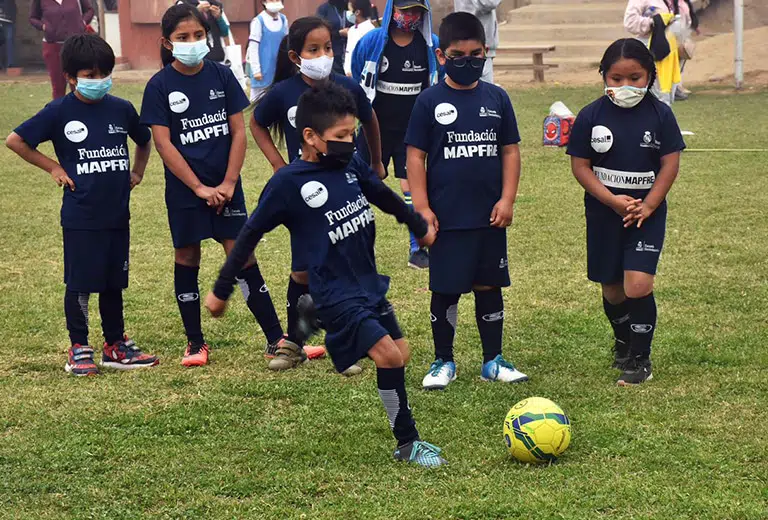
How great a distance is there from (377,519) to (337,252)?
1.13 m

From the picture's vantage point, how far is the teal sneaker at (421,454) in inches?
175

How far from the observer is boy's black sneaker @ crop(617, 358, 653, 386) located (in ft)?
17.7

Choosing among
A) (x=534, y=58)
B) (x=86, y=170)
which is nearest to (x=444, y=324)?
Answer: (x=86, y=170)

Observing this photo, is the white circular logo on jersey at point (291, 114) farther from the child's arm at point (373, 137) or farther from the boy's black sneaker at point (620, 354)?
the boy's black sneaker at point (620, 354)

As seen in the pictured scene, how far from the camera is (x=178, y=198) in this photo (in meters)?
5.93

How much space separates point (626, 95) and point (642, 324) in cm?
112

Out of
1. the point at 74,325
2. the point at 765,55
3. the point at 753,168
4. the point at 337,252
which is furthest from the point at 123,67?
the point at 337,252

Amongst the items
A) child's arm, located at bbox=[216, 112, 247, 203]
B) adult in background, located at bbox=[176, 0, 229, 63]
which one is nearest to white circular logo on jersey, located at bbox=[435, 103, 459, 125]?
child's arm, located at bbox=[216, 112, 247, 203]

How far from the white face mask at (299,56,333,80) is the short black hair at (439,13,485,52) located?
659 mm

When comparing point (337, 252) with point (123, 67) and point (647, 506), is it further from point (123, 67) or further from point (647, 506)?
point (123, 67)

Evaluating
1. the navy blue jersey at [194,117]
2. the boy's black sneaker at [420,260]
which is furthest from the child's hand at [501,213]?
the boy's black sneaker at [420,260]

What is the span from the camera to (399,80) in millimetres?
7867

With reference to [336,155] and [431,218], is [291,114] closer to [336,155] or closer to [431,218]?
[431,218]

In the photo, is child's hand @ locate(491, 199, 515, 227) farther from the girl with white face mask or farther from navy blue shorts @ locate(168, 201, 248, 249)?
the girl with white face mask
